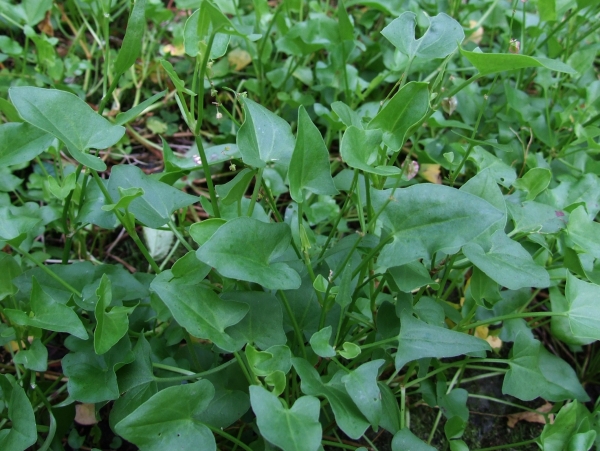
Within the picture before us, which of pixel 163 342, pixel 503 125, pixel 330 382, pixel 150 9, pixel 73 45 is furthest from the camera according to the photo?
pixel 73 45

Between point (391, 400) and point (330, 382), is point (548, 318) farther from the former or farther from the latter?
point (330, 382)

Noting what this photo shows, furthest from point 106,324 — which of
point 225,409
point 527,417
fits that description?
point 527,417

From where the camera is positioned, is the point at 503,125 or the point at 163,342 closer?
the point at 163,342

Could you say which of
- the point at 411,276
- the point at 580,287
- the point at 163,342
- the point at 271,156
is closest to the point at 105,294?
the point at 163,342

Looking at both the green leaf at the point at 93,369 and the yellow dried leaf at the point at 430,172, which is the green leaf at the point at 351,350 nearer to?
the green leaf at the point at 93,369

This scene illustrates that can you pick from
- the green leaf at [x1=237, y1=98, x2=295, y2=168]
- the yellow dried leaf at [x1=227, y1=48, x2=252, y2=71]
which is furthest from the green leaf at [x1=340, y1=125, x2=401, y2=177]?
the yellow dried leaf at [x1=227, y1=48, x2=252, y2=71]

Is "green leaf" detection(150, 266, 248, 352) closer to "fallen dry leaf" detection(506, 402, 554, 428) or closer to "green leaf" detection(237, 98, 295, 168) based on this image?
"green leaf" detection(237, 98, 295, 168)
